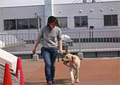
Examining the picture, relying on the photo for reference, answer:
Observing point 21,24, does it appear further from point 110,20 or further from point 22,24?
point 110,20

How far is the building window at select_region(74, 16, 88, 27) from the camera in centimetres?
3828

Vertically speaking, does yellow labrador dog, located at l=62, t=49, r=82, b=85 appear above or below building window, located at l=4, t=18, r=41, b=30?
below

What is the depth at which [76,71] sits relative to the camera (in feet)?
27.4

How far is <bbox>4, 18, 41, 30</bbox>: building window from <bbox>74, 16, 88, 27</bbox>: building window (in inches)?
175

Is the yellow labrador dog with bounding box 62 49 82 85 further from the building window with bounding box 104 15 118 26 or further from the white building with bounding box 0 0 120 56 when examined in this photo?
the building window with bounding box 104 15 118 26

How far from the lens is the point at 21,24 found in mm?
39750

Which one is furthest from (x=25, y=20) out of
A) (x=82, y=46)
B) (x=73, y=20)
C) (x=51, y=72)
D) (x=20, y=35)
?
(x=51, y=72)

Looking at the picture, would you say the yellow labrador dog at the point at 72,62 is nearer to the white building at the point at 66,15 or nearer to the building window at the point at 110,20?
the white building at the point at 66,15

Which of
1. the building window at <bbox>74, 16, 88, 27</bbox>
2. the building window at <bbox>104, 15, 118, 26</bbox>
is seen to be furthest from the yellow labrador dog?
the building window at <bbox>74, 16, 88, 27</bbox>

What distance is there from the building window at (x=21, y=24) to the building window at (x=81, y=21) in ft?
14.6

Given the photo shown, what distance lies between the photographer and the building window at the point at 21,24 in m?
39.4

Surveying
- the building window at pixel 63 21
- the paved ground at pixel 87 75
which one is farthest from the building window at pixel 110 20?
the paved ground at pixel 87 75

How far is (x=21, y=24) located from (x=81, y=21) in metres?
7.33

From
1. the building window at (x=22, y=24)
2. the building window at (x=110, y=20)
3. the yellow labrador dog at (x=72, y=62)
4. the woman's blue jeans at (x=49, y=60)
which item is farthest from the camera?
the building window at (x=22, y=24)
